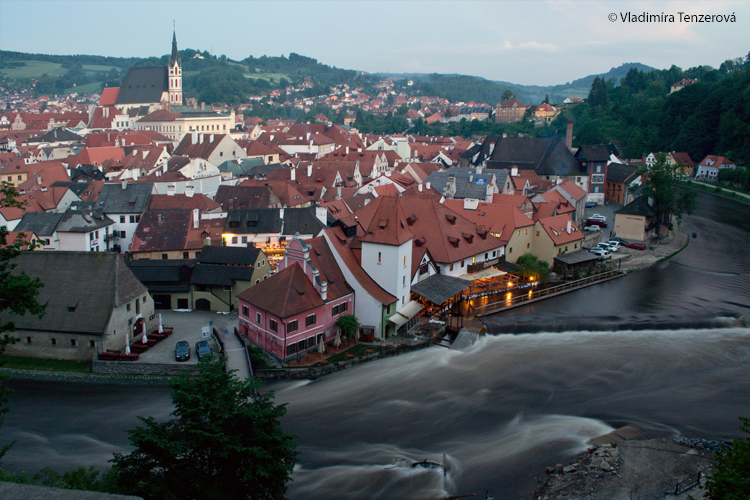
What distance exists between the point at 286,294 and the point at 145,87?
114 m

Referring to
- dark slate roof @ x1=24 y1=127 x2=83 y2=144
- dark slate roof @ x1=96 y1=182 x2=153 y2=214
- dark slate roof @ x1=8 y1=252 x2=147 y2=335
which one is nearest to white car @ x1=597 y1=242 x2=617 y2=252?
dark slate roof @ x1=8 y1=252 x2=147 y2=335

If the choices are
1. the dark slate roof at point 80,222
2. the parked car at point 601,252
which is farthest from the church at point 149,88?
the parked car at point 601,252

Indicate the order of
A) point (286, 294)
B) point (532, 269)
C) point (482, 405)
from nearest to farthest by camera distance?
point (482, 405) < point (286, 294) < point (532, 269)

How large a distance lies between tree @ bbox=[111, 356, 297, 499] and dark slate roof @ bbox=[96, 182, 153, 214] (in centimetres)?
3206

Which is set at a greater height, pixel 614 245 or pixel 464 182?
pixel 464 182

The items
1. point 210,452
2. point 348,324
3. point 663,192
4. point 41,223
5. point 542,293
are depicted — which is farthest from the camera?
point 663,192

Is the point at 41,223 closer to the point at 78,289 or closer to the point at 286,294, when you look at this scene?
the point at 78,289

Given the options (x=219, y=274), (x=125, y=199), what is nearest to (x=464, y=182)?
(x=219, y=274)

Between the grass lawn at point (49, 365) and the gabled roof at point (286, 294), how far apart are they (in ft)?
25.1

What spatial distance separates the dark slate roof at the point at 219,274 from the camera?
32.3 m

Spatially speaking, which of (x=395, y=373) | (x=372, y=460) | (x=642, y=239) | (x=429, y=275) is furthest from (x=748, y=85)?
(x=372, y=460)

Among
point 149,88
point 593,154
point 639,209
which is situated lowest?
point 639,209

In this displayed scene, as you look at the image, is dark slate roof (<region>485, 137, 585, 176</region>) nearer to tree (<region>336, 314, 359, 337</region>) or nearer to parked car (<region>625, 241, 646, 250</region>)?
parked car (<region>625, 241, 646, 250</region>)

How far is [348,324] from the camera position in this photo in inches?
1115
